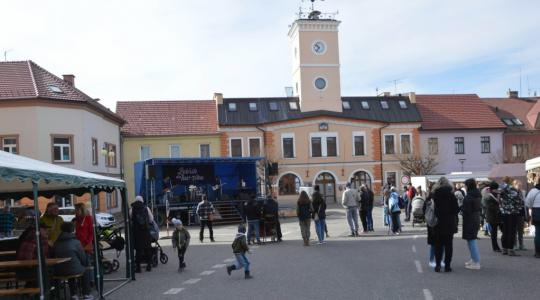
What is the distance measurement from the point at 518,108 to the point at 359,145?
1795 centimetres

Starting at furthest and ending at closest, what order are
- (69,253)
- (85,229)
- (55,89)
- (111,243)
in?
(55,89) → (111,243) → (85,229) → (69,253)

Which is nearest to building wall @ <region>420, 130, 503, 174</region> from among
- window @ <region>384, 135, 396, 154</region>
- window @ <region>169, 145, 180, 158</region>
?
window @ <region>384, 135, 396, 154</region>

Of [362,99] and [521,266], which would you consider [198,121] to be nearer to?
[362,99]

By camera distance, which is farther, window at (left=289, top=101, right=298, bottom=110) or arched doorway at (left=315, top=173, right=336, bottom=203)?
window at (left=289, top=101, right=298, bottom=110)

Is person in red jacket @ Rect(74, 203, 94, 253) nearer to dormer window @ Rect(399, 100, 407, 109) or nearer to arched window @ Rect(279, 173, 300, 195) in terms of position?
Answer: arched window @ Rect(279, 173, 300, 195)

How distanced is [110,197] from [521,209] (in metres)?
31.1

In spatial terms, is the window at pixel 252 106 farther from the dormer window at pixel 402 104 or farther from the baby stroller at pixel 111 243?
the baby stroller at pixel 111 243

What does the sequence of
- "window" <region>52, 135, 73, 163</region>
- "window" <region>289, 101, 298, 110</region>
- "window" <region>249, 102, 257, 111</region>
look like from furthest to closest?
"window" <region>289, 101, 298, 110</region>
"window" <region>249, 102, 257, 111</region>
"window" <region>52, 135, 73, 163</region>

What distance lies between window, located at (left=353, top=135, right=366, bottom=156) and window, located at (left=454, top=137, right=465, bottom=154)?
341 inches

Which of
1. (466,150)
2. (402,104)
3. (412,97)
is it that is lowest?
(466,150)

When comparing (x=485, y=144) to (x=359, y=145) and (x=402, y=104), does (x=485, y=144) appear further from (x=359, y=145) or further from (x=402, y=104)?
(x=359, y=145)

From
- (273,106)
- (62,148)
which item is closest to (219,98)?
(273,106)

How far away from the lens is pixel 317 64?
2063 inches

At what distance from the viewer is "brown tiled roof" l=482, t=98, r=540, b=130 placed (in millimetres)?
55438
